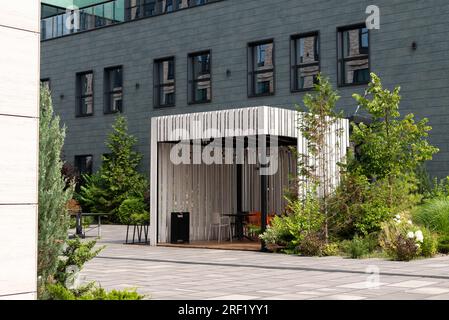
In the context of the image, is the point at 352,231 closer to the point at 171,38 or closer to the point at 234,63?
the point at 234,63

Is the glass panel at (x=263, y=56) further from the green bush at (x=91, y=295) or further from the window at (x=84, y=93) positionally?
the green bush at (x=91, y=295)

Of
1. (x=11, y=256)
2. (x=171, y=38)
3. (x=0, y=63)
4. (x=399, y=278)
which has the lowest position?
(x=399, y=278)

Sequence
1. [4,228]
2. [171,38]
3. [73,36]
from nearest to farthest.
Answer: [4,228]
[171,38]
[73,36]

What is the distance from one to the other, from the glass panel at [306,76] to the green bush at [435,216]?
384 inches

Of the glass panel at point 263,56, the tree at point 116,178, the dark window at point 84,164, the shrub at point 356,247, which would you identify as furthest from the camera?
the dark window at point 84,164

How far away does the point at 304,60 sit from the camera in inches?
1002

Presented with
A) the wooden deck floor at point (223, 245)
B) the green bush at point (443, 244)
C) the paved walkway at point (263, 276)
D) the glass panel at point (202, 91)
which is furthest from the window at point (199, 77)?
the green bush at point (443, 244)

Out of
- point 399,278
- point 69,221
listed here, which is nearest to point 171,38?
point 399,278

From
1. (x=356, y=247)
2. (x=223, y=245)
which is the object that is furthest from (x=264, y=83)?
(x=356, y=247)

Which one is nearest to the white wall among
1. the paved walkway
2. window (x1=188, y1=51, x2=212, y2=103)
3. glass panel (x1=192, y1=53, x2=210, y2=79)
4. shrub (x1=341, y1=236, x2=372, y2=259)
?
the paved walkway

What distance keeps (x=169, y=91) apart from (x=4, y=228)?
954 inches

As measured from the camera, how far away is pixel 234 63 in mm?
27141

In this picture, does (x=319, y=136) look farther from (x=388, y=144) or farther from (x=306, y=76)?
(x=306, y=76)

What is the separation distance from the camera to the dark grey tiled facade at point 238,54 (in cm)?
2206
